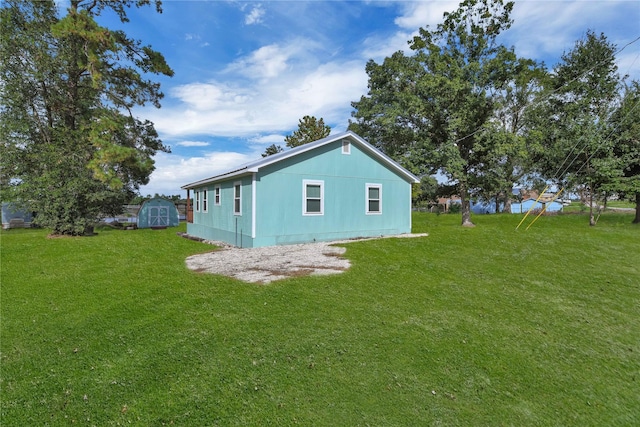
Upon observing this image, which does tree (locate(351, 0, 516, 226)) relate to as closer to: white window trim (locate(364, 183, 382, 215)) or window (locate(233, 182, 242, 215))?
white window trim (locate(364, 183, 382, 215))

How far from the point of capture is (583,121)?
1836 cm

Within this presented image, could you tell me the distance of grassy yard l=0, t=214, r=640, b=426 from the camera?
3.27 m

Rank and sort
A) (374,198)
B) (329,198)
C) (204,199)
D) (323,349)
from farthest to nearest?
(204,199), (374,198), (329,198), (323,349)

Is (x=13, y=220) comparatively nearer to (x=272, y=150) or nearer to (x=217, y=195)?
(x=217, y=195)

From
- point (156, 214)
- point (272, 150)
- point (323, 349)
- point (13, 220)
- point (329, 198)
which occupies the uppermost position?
point (272, 150)

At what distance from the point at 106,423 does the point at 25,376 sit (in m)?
1.61

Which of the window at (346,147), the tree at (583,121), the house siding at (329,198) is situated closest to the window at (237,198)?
the house siding at (329,198)

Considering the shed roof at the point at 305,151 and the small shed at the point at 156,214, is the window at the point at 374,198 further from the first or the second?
the small shed at the point at 156,214

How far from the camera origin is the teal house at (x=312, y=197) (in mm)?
11820

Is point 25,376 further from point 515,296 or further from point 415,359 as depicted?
point 515,296

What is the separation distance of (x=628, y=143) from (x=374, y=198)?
15545 mm

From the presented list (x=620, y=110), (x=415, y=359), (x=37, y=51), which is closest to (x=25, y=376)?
(x=415, y=359)

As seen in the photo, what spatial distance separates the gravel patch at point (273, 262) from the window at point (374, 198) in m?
3.53

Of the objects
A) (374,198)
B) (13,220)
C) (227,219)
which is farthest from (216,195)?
(13,220)
